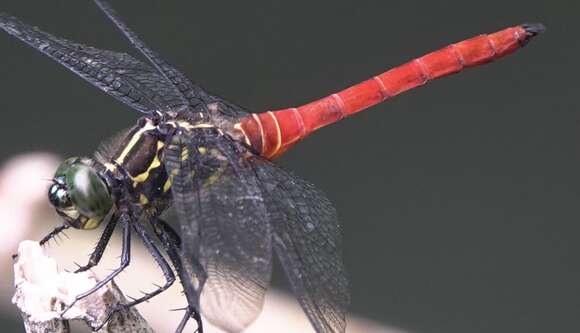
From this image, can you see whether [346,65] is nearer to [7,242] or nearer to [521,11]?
[521,11]

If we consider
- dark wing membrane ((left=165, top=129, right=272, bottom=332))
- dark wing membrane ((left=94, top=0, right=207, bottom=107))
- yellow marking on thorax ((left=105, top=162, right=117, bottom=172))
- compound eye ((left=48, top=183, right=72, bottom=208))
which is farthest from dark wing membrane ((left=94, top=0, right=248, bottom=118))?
compound eye ((left=48, top=183, right=72, bottom=208))

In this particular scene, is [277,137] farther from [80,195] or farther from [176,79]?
[80,195]

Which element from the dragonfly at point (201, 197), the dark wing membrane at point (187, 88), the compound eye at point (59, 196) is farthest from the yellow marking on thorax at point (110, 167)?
the dark wing membrane at point (187, 88)

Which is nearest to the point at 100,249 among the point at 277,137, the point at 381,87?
the point at 277,137

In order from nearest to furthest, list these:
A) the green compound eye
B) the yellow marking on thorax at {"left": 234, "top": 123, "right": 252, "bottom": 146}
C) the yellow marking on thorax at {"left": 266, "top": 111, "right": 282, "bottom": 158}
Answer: the green compound eye
the yellow marking on thorax at {"left": 234, "top": 123, "right": 252, "bottom": 146}
the yellow marking on thorax at {"left": 266, "top": 111, "right": 282, "bottom": 158}

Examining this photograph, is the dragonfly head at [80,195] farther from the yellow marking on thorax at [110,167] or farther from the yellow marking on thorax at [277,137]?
the yellow marking on thorax at [277,137]

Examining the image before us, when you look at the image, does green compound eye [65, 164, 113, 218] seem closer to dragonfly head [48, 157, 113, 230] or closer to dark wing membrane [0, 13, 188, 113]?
dragonfly head [48, 157, 113, 230]

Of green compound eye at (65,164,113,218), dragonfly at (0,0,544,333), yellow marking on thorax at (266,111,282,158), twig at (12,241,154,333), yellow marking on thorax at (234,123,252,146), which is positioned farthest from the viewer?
yellow marking on thorax at (266,111,282,158)
